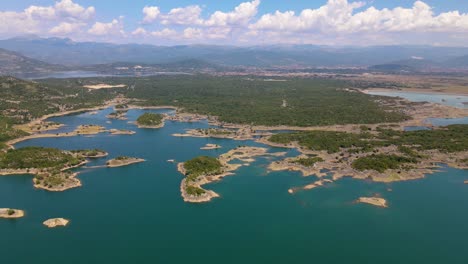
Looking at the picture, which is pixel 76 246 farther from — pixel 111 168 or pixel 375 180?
pixel 375 180

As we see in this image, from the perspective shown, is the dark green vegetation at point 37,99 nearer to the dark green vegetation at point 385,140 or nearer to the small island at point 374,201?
the dark green vegetation at point 385,140

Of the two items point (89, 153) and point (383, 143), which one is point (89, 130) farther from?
point (383, 143)

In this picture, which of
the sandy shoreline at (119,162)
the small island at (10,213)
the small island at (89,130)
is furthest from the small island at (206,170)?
the small island at (89,130)

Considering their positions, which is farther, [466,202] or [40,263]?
[466,202]

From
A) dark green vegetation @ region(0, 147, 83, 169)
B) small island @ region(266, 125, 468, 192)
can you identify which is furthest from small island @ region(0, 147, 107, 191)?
small island @ region(266, 125, 468, 192)

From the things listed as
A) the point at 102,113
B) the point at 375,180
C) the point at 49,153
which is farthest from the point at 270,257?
the point at 102,113
